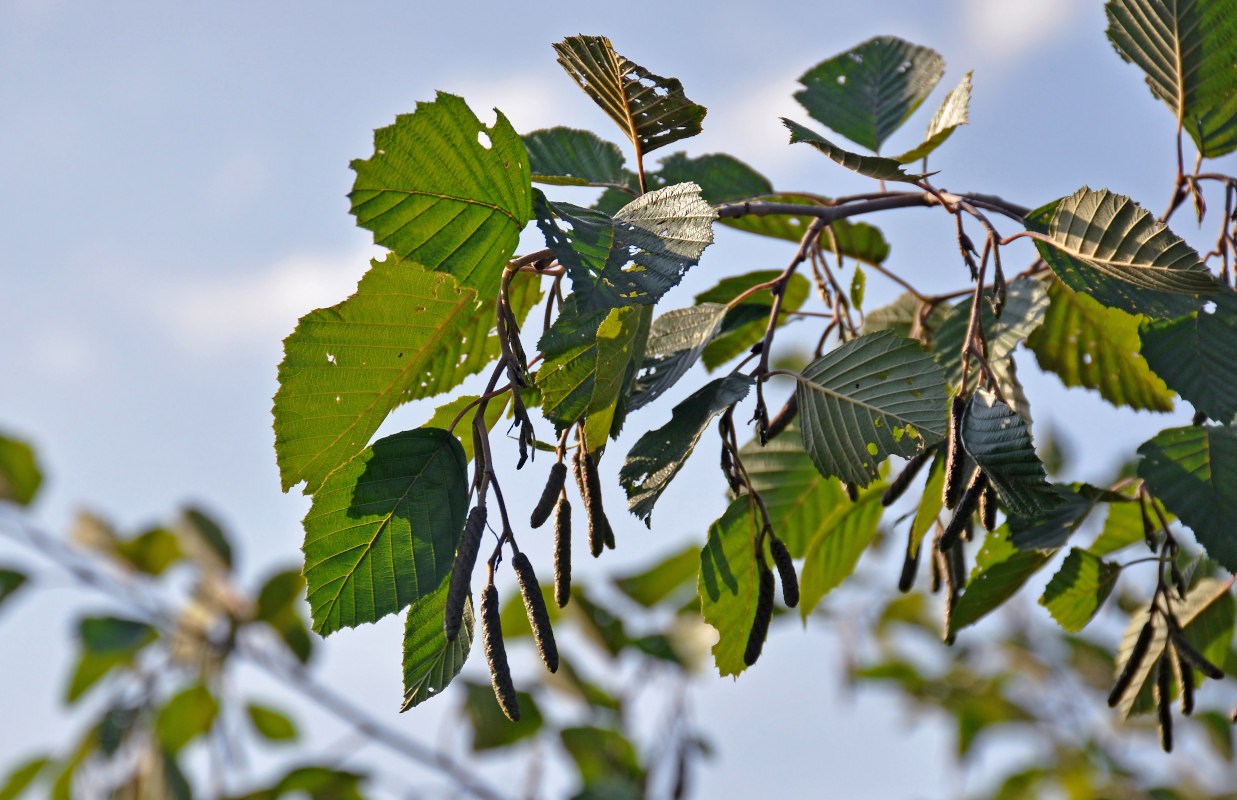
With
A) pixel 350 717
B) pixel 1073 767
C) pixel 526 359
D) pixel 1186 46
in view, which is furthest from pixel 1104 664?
pixel 526 359

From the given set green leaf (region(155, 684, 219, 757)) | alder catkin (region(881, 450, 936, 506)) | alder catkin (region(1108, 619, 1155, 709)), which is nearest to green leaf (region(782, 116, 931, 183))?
alder catkin (region(881, 450, 936, 506))

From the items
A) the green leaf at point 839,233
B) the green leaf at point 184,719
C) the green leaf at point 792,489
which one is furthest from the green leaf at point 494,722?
the green leaf at point 839,233

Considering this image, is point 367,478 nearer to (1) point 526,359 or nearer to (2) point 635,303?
(1) point 526,359

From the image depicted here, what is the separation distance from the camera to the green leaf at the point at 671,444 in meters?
0.95

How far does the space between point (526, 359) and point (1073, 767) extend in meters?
3.75

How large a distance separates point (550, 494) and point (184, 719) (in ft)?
9.23

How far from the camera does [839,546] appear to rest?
53.7 inches

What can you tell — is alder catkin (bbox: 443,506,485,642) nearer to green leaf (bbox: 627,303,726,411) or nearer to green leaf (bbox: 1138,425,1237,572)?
green leaf (bbox: 627,303,726,411)

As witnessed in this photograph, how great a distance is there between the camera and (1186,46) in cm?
124

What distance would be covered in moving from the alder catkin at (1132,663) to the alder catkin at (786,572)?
530mm

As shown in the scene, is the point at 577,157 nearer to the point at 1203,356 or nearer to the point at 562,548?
the point at 562,548

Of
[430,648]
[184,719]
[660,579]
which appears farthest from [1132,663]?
[184,719]

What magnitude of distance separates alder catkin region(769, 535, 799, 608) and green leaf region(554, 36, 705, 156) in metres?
0.44

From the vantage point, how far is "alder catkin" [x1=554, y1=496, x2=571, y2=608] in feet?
3.20
